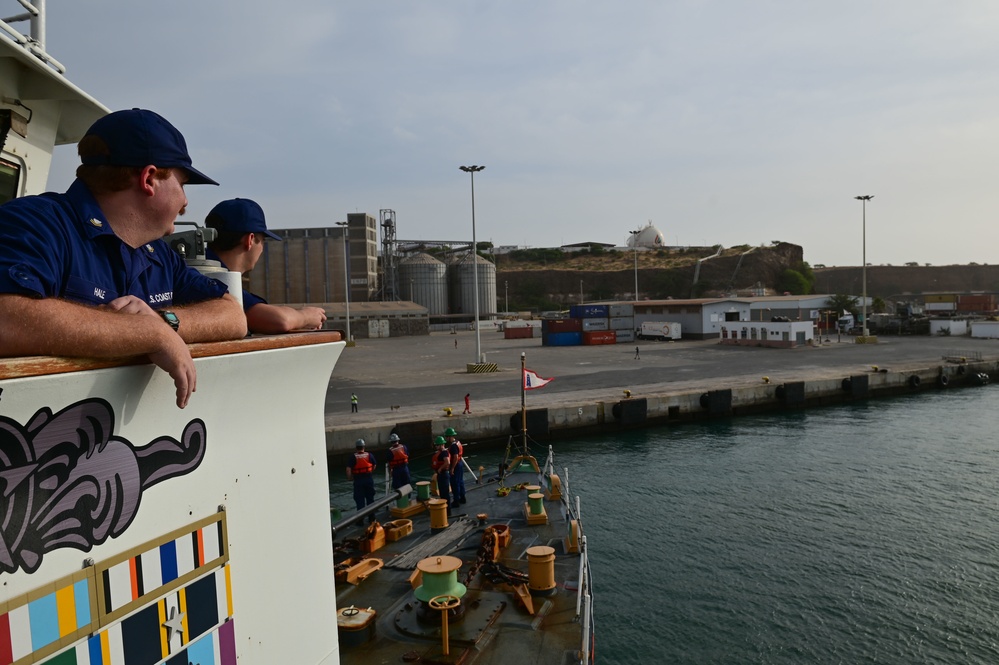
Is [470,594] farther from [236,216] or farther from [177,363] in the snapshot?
[177,363]

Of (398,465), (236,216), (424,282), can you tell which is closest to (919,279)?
(424,282)

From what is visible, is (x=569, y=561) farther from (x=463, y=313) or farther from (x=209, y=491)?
(x=463, y=313)

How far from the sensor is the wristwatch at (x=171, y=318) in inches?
100

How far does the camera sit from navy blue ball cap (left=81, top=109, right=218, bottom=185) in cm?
245

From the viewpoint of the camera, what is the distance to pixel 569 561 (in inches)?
390

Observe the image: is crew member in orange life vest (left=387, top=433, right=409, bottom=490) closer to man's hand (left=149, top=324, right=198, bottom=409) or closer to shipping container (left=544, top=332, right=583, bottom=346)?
man's hand (left=149, top=324, right=198, bottom=409)

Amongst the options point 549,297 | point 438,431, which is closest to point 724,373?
point 438,431

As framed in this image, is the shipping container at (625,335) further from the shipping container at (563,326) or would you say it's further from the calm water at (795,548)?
the calm water at (795,548)

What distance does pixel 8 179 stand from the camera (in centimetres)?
441

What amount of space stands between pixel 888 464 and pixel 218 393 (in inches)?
958

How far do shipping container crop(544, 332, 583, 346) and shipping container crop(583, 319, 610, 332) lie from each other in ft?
3.39

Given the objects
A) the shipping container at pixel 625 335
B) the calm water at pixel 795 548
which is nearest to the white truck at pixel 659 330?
the shipping container at pixel 625 335

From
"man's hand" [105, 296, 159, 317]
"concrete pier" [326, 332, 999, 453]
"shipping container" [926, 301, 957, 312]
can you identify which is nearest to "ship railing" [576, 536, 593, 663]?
"man's hand" [105, 296, 159, 317]

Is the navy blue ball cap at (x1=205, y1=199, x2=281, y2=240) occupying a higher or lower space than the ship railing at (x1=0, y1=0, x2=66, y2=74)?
lower
